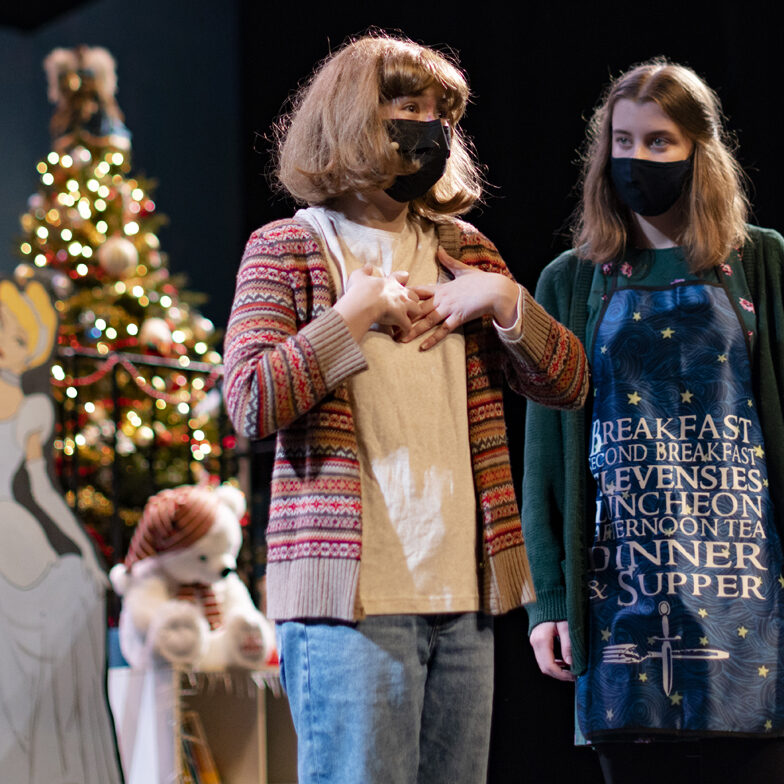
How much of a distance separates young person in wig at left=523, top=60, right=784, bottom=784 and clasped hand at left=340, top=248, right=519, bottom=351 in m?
0.39

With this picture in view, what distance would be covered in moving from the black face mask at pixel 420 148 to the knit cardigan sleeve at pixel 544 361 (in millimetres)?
113

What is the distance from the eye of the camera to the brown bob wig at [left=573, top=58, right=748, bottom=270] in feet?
5.49

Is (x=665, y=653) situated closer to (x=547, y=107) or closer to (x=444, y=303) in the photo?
(x=444, y=303)

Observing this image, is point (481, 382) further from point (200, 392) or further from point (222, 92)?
point (222, 92)

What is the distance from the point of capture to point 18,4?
7.22 metres

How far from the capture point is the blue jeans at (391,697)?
1.20 metres

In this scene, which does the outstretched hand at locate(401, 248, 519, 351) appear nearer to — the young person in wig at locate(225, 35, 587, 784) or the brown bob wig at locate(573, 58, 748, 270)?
the young person in wig at locate(225, 35, 587, 784)

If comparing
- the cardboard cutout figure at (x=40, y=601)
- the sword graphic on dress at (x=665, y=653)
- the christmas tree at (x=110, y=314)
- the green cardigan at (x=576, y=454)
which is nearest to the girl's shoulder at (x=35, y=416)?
the cardboard cutout figure at (x=40, y=601)

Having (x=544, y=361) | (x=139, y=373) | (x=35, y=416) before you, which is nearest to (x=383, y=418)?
(x=544, y=361)

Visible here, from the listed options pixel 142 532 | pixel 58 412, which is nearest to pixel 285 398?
pixel 142 532

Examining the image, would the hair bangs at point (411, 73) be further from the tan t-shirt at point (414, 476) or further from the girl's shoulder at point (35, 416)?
the girl's shoulder at point (35, 416)

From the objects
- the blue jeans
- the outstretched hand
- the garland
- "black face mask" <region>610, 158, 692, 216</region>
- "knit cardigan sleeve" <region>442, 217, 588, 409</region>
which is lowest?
the blue jeans

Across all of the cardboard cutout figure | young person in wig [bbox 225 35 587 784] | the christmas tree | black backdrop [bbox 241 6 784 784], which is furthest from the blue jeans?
the christmas tree

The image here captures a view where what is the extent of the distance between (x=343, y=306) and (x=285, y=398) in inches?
5.0
